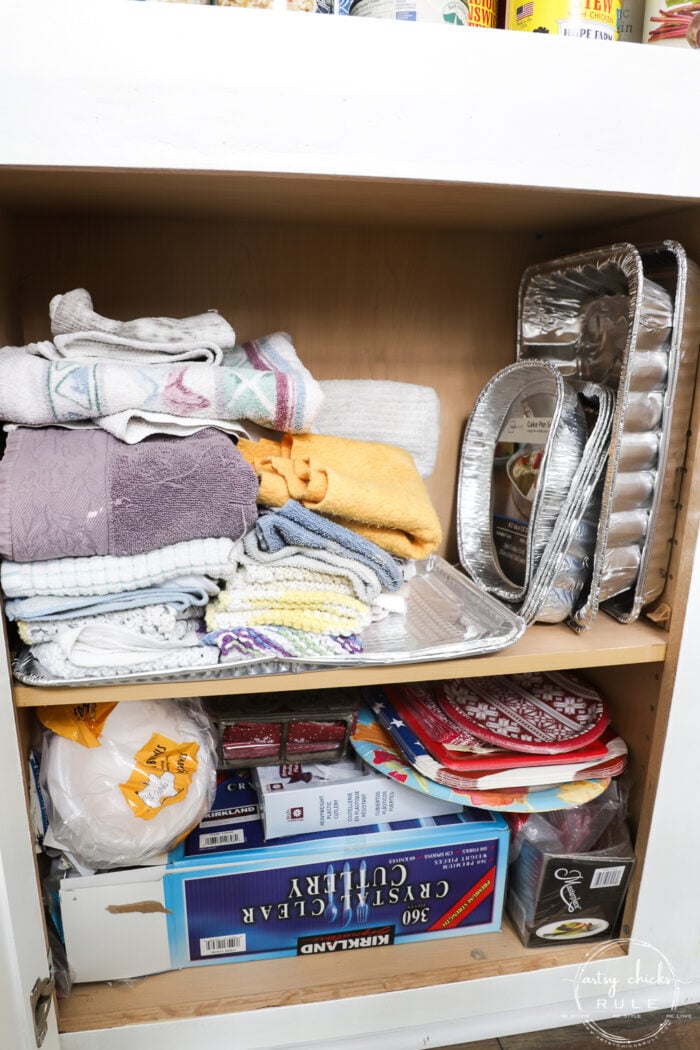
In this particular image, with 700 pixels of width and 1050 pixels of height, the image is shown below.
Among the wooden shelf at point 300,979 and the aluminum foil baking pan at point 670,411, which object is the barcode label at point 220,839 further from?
the aluminum foil baking pan at point 670,411

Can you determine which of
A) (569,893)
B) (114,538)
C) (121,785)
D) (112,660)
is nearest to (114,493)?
(114,538)

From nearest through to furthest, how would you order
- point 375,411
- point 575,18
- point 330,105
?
point 330,105, point 575,18, point 375,411

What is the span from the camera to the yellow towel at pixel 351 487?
0.72 m

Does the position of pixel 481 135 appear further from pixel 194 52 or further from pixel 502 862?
pixel 502 862

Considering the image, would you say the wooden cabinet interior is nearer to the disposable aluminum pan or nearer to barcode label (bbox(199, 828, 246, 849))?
the disposable aluminum pan

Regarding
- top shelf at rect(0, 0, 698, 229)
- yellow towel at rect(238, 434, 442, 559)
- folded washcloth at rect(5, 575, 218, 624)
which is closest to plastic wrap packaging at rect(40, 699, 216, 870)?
folded washcloth at rect(5, 575, 218, 624)

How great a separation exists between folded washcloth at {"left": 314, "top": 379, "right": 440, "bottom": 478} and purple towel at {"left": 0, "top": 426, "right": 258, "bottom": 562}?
0.95 feet

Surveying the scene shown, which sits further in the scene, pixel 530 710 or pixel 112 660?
pixel 530 710

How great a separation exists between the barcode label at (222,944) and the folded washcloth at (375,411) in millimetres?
644

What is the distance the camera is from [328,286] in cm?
Result: 97

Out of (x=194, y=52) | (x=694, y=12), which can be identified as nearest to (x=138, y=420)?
(x=194, y=52)

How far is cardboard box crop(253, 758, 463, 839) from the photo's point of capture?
2.81 ft

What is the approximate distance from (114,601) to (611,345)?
67cm

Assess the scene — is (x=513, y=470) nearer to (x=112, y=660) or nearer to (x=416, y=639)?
(x=416, y=639)
